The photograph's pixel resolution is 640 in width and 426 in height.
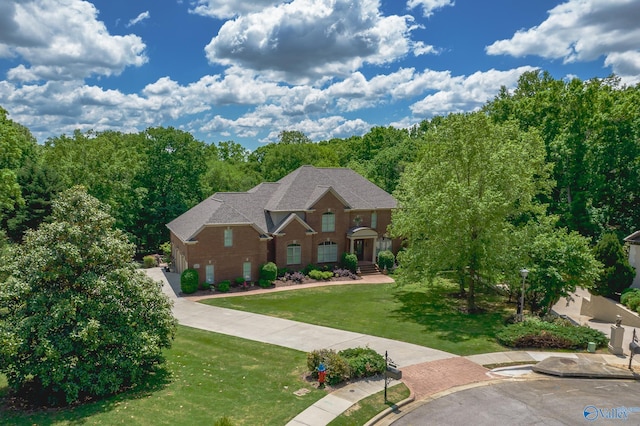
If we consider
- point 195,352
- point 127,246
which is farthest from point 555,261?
point 127,246

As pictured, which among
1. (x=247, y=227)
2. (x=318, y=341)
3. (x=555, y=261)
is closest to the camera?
(x=318, y=341)

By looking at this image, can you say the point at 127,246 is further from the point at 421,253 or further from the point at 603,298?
the point at 603,298

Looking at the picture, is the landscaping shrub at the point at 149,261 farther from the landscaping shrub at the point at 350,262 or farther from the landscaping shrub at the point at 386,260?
the landscaping shrub at the point at 386,260

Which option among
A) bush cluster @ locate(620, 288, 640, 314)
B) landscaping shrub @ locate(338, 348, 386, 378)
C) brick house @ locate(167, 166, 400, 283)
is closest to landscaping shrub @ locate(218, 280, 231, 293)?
brick house @ locate(167, 166, 400, 283)

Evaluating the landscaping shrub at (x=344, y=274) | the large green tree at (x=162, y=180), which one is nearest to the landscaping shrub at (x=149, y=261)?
the large green tree at (x=162, y=180)

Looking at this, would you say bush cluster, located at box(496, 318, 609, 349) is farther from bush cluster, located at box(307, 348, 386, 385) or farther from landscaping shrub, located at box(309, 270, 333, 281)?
landscaping shrub, located at box(309, 270, 333, 281)

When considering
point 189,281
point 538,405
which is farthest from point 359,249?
point 538,405
